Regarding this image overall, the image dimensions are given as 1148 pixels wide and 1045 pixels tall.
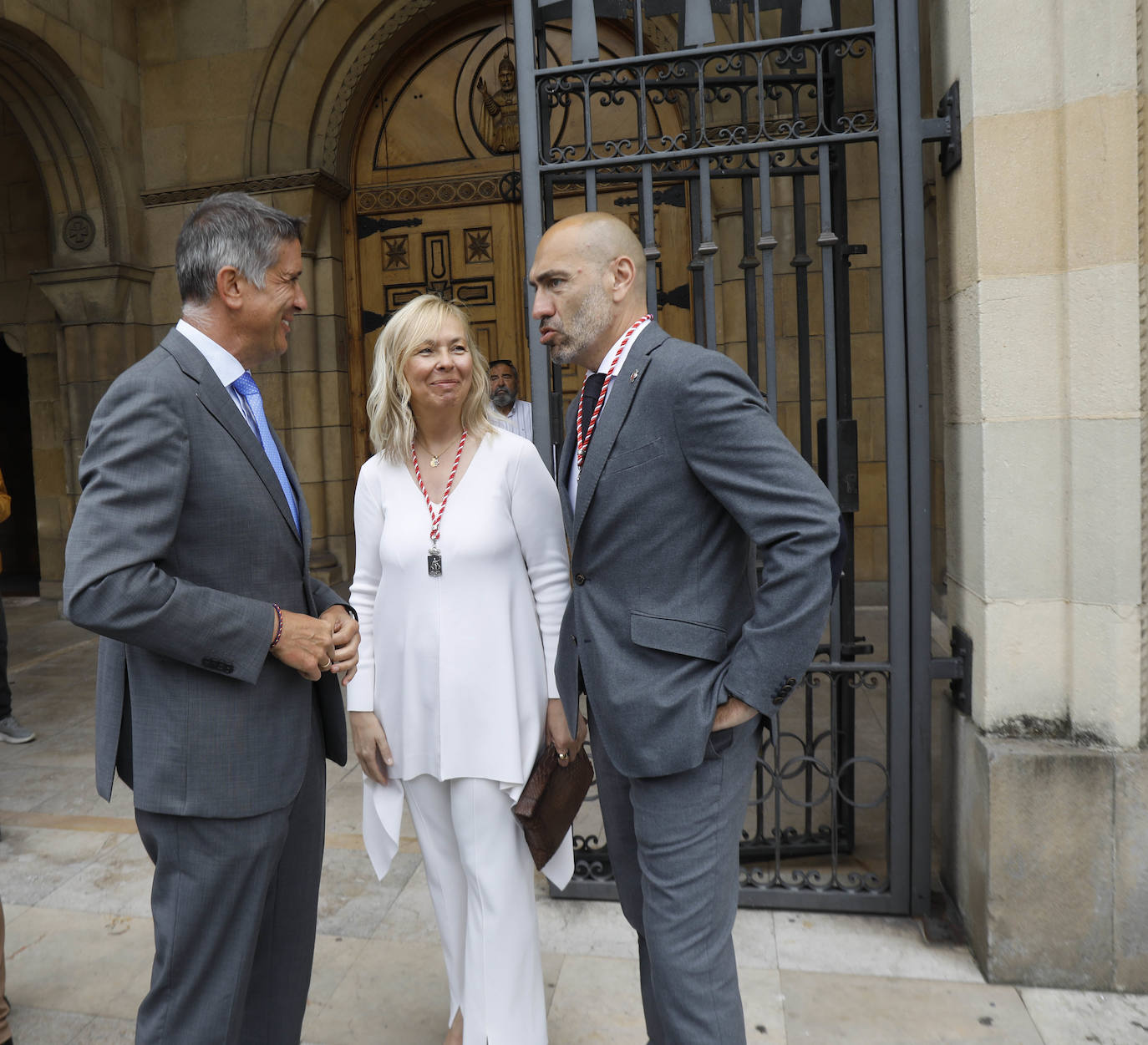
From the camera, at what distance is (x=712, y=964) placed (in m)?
1.86

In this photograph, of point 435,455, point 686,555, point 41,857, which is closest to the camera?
point 686,555

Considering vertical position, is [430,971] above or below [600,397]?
below

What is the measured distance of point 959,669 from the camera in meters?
2.88

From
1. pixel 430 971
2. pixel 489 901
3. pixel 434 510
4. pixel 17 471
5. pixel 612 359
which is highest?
pixel 17 471

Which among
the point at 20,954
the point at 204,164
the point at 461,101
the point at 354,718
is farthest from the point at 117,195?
the point at 354,718

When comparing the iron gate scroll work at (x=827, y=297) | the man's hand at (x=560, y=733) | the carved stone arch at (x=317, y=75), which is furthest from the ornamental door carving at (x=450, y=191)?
the man's hand at (x=560, y=733)

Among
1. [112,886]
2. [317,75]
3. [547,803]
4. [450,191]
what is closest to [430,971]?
[547,803]

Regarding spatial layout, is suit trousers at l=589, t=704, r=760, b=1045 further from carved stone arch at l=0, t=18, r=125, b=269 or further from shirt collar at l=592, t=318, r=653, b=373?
carved stone arch at l=0, t=18, r=125, b=269

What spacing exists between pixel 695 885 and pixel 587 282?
1.27 m

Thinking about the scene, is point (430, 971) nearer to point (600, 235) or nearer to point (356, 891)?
point (356, 891)

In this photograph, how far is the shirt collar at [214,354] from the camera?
6.03ft

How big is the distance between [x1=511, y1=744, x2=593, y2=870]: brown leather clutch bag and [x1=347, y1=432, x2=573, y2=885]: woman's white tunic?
4 centimetres

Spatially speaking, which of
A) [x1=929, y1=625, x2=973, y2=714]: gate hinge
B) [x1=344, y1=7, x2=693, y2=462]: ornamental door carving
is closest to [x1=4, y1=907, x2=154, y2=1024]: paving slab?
[x1=929, y1=625, x2=973, y2=714]: gate hinge

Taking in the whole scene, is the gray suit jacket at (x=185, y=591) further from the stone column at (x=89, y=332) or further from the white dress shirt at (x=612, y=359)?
the stone column at (x=89, y=332)
